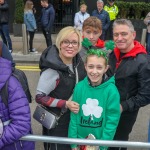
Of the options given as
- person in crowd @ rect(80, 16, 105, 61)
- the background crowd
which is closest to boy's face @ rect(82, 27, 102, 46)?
person in crowd @ rect(80, 16, 105, 61)

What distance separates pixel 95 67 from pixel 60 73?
12.8 inches

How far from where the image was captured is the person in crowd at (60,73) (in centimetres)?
252

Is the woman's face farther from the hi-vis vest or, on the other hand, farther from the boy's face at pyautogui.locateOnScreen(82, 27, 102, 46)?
the hi-vis vest

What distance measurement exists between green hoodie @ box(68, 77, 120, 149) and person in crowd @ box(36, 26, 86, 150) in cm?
9

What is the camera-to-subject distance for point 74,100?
8.30 feet

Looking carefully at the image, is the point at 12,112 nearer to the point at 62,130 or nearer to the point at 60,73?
the point at 60,73

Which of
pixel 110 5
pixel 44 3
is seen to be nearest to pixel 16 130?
pixel 44 3

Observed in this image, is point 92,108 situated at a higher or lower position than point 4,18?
lower

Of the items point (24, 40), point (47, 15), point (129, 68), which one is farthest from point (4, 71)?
point (47, 15)

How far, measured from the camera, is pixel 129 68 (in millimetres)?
2652

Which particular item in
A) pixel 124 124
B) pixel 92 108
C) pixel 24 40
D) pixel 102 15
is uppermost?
pixel 102 15

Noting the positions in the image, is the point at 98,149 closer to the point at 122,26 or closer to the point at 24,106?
the point at 24,106

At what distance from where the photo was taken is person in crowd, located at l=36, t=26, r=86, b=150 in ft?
8.27

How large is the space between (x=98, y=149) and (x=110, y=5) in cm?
863
